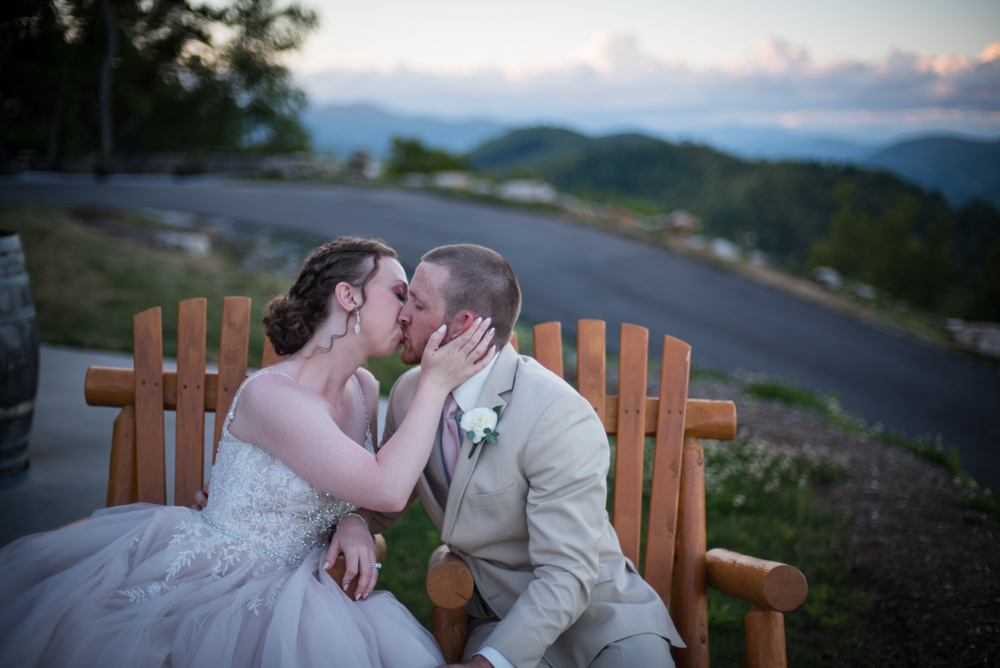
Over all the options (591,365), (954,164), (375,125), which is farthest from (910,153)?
(375,125)

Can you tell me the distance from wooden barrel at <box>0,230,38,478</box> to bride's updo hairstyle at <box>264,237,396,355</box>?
2071 millimetres

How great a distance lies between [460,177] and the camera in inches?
781

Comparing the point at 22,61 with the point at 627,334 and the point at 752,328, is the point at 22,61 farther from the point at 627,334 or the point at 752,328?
the point at 627,334

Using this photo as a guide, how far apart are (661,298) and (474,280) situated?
28.3ft

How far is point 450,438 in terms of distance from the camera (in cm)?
225

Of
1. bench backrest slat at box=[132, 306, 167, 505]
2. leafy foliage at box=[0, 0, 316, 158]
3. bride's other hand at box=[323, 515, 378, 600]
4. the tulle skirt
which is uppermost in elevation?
leafy foliage at box=[0, 0, 316, 158]

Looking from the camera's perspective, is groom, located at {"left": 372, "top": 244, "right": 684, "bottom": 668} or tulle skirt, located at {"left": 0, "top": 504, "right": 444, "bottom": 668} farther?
groom, located at {"left": 372, "top": 244, "right": 684, "bottom": 668}

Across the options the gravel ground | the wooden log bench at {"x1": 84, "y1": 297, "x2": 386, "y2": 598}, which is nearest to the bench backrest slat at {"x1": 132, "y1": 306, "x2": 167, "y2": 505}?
the wooden log bench at {"x1": 84, "y1": 297, "x2": 386, "y2": 598}

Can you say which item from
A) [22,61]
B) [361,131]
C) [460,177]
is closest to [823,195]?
[460,177]

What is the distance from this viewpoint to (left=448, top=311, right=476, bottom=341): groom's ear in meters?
2.09

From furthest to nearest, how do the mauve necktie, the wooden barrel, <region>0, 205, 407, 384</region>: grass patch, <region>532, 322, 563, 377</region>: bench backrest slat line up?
<region>0, 205, 407, 384</region>: grass patch, the wooden barrel, <region>532, 322, 563, 377</region>: bench backrest slat, the mauve necktie

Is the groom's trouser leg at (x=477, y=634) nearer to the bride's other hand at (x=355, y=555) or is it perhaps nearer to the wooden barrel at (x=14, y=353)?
the bride's other hand at (x=355, y=555)

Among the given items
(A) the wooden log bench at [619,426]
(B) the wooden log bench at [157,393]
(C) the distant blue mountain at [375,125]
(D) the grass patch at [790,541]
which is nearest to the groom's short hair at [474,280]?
(A) the wooden log bench at [619,426]

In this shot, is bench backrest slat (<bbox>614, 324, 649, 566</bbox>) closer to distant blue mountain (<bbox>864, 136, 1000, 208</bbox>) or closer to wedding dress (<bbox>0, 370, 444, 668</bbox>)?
wedding dress (<bbox>0, 370, 444, 668</bbox>)
